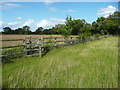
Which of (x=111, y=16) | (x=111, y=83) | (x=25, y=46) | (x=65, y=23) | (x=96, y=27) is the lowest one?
(x=111, y=83)

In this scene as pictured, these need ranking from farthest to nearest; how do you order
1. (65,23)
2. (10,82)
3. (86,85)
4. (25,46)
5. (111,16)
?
(111,16)
(65,23)
(25,46)
(10,82)
(86,85)

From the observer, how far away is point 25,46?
9.09 meters

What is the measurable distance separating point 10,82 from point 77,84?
8.51ft

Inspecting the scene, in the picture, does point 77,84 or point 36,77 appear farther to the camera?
point 36,77

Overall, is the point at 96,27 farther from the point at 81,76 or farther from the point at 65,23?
the point at 81,76

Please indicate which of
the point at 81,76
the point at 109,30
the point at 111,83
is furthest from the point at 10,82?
the point at 109,30

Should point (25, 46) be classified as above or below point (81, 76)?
above

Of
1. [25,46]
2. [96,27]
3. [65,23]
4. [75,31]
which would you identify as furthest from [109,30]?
[25,46]

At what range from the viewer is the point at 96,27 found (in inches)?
2906

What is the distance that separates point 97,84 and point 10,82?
3.34 m

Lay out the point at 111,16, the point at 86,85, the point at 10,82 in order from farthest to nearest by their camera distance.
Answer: the point at 111,16
the point at 10,82
the point at 86,85

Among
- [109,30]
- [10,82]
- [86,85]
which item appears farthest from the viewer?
[109,30]

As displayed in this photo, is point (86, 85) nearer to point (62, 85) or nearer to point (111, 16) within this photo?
point (62, 85)

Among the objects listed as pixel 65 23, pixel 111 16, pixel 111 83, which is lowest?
pixel 111 83
